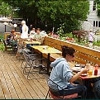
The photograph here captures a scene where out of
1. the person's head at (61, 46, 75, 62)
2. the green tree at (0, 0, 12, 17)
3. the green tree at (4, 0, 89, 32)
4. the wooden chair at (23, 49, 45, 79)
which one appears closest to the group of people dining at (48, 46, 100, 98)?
the person's head at (61, 46, 75, 62)

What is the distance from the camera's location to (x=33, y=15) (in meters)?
34.8

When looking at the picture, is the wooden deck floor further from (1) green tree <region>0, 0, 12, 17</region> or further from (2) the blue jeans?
(1) green tree <region>0, 0, 12, 17</region>

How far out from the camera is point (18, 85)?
824cm

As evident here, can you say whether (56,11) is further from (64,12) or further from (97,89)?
(97,89)

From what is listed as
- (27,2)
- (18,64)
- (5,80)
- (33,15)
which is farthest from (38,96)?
(33,15)

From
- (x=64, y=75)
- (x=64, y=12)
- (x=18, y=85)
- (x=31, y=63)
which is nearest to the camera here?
(x=64, y=75)

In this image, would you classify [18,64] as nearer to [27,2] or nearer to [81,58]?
[81,58]

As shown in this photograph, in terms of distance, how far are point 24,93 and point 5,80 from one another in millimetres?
1603

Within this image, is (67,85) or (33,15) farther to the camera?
(33,15)

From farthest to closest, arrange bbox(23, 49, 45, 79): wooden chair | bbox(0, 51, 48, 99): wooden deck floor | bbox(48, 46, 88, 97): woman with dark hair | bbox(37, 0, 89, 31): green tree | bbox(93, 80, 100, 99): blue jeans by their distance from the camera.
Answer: bbox(37, 0, 89, 31): green tree < bbox(23, 49, 45, 79): wooden chair < bbox(0, 51, 48, 99): wooden deck floor < bbox(93, 80, 100, 99): blue jeans < bbox(48, 46, 88, 97): woman with dark hair

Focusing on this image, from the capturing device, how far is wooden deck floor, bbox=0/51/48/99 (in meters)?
7.21

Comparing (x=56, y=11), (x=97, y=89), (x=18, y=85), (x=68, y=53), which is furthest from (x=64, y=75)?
(x=56, y=11)

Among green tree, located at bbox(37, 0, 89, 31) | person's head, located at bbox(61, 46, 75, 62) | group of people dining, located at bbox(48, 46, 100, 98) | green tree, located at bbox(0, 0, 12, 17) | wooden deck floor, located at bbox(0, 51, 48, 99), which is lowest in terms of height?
wooden deck floor, located at bbox(0, 51, 48, 99)

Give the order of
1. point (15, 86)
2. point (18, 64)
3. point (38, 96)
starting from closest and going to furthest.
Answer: point (38, 96) → point (15, 86) → point (18, 64)
